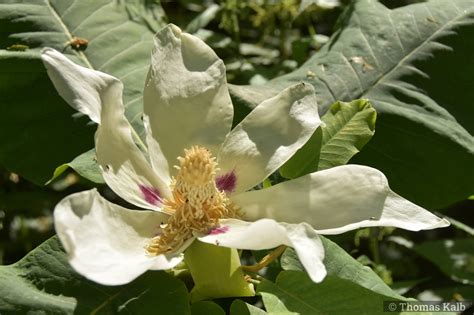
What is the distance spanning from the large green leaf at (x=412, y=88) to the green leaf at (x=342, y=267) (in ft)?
1.25

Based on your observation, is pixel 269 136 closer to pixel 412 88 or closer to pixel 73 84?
pixel 73 84

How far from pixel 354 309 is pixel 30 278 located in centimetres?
53

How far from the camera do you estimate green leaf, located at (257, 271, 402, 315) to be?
1361 millimetres

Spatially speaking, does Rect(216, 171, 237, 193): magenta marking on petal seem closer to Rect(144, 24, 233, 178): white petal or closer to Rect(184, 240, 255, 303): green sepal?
Rect(144, 24, 233, 178): white petal

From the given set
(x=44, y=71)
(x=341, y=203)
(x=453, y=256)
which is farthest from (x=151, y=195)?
(x=453, y=256)

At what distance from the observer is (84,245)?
4.03 feet

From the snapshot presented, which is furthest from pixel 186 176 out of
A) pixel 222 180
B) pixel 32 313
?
pixel 32 313

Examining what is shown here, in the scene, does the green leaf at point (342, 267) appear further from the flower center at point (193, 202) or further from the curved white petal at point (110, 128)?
the curved white petal at point (110, 128)

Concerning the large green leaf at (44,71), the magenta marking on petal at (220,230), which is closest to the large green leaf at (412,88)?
the large green leaf at (44,71)

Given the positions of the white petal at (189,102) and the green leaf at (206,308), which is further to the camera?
the white petal at (189,102)

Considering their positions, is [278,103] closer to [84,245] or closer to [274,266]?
[274,266]

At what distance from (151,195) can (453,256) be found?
115cm

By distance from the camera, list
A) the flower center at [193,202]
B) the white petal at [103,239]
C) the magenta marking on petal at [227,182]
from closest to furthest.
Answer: the white petal at [103,239] → the flower center at [193,202] → the magenta marking on petal at [227,182]

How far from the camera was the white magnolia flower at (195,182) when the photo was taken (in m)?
1.27
